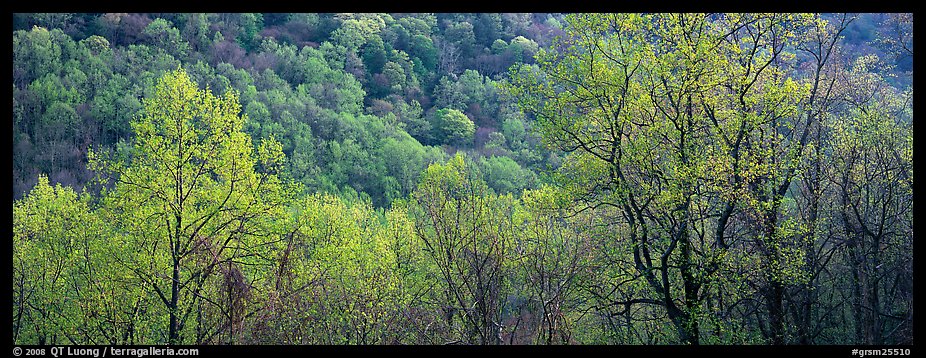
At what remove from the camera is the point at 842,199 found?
44.8 feet

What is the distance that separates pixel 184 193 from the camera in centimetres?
1348

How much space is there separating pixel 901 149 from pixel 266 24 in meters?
55.2

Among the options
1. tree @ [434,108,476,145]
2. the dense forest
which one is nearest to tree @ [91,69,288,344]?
the dense forest

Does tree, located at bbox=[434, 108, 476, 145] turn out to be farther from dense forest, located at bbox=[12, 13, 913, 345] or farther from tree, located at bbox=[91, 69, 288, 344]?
tree, located at bbox=[91, 69, 288, 344]

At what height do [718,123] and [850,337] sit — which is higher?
[718,123]

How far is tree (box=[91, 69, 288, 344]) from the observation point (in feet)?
42.1

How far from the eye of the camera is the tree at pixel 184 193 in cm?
1282

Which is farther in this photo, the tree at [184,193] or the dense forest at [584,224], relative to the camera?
the tree at [184,193]

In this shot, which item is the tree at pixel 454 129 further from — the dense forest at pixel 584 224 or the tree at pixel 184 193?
the tree at pixel 184 193

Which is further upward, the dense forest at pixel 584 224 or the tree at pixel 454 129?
the tree at pixel 454 129

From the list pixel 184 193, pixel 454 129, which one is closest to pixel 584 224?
pixel 184 193

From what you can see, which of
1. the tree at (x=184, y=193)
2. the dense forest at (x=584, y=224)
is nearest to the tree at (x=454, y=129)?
the dense forest at (x=584, y=224)
